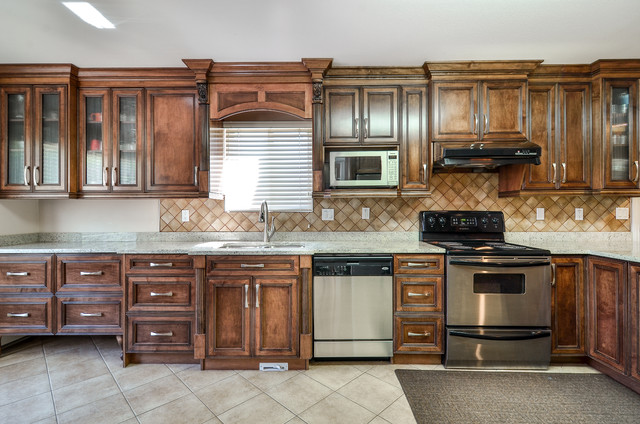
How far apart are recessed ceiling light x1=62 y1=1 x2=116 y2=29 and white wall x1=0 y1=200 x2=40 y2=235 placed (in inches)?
78.9

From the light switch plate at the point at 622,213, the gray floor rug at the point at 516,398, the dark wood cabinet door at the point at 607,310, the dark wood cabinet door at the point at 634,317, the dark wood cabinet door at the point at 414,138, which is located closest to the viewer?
the gray floor rug at the point at 516,398

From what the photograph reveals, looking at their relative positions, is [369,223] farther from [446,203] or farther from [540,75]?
[540,75]

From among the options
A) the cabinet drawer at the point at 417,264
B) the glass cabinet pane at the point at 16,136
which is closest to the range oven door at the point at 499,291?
the cabinet drawer at the point at 417,264

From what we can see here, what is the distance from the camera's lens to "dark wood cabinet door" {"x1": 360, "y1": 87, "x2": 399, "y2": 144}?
272cm

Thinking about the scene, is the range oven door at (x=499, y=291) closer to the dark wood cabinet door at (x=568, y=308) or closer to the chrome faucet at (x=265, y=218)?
the dark wood cabinet door at (x=568, y=308)

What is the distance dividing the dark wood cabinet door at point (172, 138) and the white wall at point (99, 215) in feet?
1.48

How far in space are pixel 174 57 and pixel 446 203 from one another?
2.87 m

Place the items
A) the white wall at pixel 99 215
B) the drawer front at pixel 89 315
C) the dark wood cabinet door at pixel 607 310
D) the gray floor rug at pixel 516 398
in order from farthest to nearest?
the white wall at pixel 99 215 < the drawer front at pixel 89 315 < the dark wood cabinet door at pixel 607 310 < the gray floor rug at pixel 516 398

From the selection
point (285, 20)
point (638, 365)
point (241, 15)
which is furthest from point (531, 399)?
point (241, 15)

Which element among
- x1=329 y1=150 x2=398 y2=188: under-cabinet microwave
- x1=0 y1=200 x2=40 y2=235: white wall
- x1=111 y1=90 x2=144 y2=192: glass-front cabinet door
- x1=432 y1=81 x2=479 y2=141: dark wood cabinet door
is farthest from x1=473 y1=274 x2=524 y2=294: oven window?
x1=0 y1=200 x2=40 y2=235: white wall

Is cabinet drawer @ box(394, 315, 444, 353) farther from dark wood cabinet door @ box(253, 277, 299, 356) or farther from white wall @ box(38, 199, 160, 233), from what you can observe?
white wall @ box(38, 199, 160, 233)

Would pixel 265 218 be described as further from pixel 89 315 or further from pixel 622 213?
pixel 622 213

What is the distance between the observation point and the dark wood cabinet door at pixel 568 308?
240cm

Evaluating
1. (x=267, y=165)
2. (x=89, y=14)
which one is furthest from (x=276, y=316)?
(x=89, y=14)
